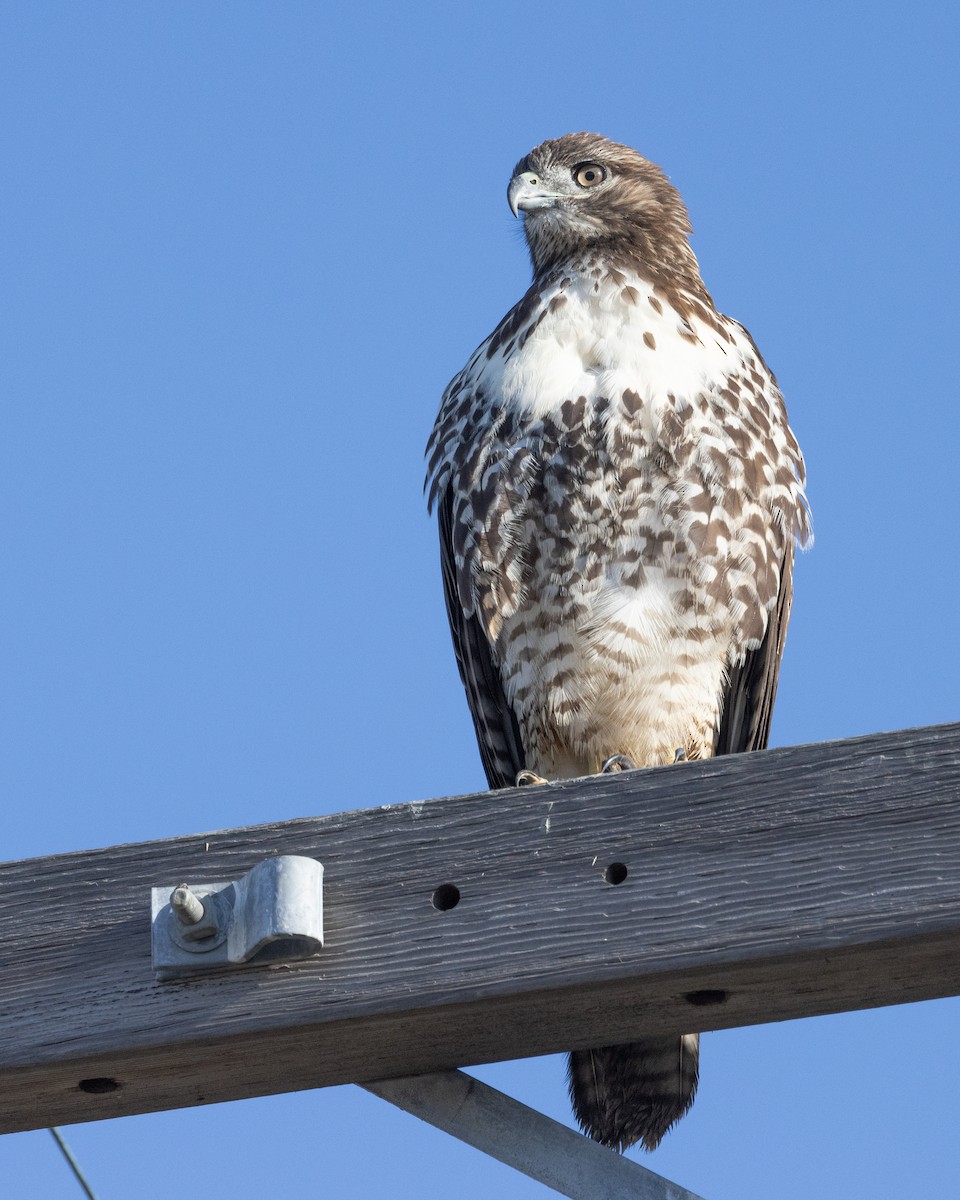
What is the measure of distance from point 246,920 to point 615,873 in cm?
43

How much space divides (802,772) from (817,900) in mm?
160

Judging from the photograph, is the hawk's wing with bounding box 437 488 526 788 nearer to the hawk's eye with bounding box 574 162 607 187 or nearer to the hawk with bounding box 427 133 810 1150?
the hawk with bounding box 427 133 810 1150

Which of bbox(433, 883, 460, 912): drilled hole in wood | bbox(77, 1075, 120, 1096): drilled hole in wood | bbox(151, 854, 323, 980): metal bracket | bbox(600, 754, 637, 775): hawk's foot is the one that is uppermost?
bbox(600, 754, 637, 775): hawk's foot

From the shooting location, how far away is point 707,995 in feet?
6.70

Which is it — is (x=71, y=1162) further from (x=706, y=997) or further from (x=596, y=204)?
(x=596, y=204)

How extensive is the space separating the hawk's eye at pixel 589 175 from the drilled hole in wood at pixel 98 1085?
3357 millimetres

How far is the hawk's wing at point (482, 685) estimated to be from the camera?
4438mm

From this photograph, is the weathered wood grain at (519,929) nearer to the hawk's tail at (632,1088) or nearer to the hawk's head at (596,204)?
the hawk's tail at (632,1088)

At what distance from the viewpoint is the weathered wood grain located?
1960 millimetres

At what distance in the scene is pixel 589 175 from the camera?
196 inches

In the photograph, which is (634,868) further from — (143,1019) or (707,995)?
(143,1019)

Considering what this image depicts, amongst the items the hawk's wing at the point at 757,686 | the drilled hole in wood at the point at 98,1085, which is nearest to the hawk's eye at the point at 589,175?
the hawk's wing at the point at 757,686

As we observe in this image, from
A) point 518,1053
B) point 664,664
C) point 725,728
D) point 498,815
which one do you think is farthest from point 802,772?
point 725,728

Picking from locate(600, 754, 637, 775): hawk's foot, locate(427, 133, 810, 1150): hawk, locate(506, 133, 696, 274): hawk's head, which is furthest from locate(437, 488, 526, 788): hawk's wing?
locate(506, 133, 696, 274): hawk's head
